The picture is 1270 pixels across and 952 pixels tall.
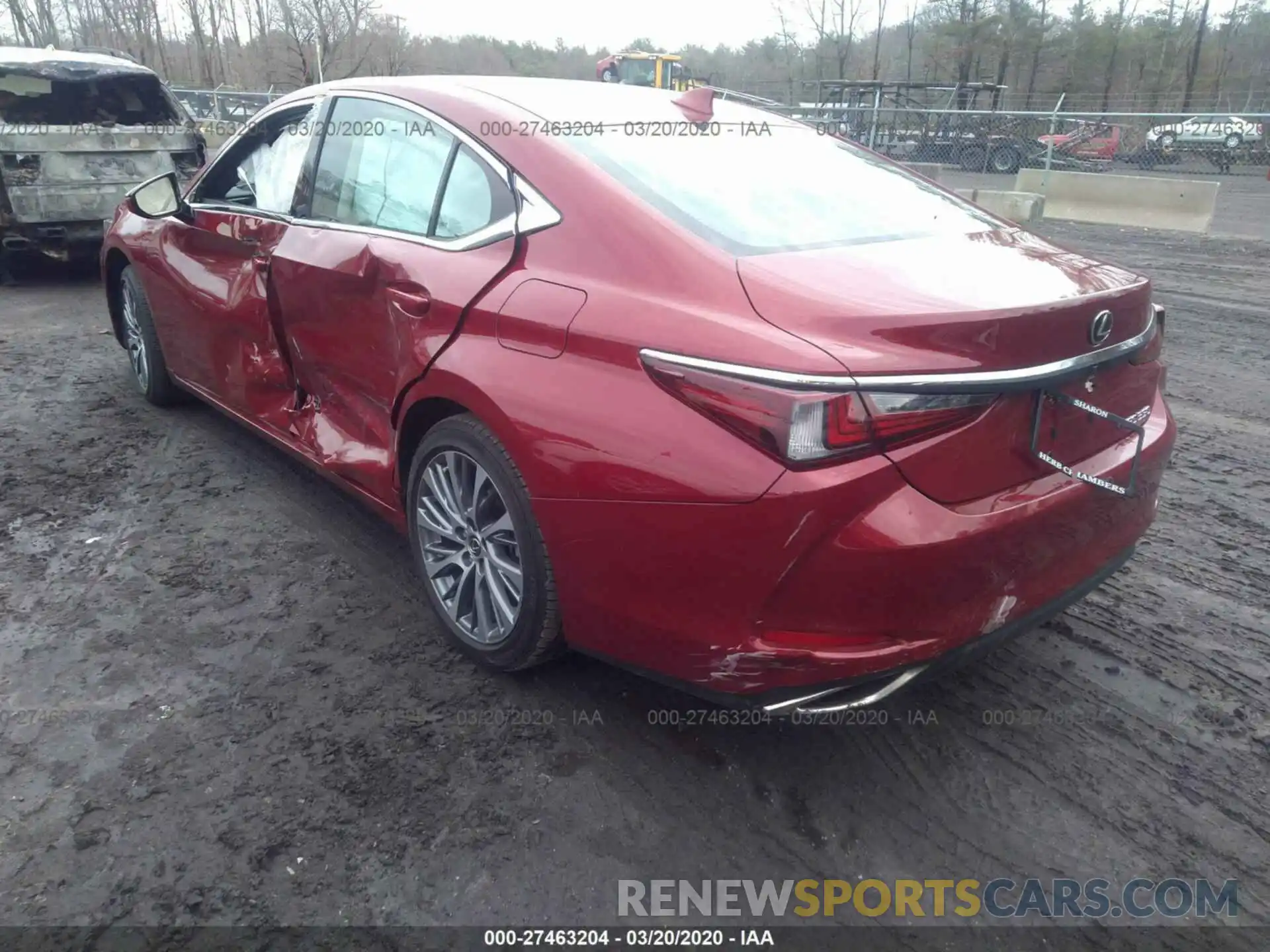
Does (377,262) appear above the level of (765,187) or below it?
below

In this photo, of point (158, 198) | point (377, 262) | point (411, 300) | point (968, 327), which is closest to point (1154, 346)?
point (968, 327)

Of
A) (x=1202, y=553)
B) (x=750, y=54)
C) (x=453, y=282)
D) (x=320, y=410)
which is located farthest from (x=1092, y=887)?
(x=750, y=54)

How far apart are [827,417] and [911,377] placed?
0.64 feet

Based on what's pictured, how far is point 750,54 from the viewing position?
165ft

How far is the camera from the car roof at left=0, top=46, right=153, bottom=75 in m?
7.84

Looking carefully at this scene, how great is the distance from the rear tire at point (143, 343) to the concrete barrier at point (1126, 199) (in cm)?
1297

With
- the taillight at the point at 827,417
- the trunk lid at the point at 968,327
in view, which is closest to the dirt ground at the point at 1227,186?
the trunk lid at the point at 968,327

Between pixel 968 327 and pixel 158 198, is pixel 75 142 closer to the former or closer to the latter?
pixel 158 198

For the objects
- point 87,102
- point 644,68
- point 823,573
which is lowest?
point 823,573

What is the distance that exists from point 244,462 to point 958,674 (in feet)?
10.6

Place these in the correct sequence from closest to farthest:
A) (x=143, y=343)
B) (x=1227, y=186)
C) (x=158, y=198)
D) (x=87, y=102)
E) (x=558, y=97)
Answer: (x=558, y=97)
(x=158, y=198)
(x=143, y=343)
(x=87, y=102)
(x=1227, y=186)

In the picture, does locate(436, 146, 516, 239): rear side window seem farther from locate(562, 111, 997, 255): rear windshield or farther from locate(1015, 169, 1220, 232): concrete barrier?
locate(1015, 169, 1220, 232): concrete barrier

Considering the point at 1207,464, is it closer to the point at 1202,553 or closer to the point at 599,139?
the point at 1202,553

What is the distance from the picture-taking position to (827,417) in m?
1.84
